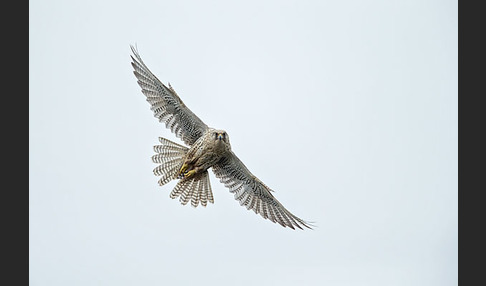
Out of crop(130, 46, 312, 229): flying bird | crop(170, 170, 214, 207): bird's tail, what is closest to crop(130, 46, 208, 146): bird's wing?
crop(130, 46, 312, 229): flying bird

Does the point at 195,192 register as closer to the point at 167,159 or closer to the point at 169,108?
the point at 167,159

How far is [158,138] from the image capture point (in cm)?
1648

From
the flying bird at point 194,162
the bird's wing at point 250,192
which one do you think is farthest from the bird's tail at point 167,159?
the bird's wing at point 250,192

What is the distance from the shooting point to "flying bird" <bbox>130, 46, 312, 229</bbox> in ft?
52.2

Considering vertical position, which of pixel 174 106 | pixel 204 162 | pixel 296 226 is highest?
pixel 174 106

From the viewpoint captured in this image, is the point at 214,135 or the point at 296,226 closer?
the point at 214,135

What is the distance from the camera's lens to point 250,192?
54.8ft

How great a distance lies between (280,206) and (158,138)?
282cm

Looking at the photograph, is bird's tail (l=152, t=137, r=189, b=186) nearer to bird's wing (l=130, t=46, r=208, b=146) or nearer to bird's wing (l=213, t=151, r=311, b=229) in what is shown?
bird's wing (l=130, t=46, r=208, b=146)

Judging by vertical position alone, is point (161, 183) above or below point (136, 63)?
below

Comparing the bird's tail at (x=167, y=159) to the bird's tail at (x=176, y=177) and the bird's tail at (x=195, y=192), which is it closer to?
the bird's tail at (x=176, y=177)

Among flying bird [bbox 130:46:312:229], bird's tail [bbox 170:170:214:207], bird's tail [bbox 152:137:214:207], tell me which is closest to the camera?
flying bird [bbox 130:46:312:229]

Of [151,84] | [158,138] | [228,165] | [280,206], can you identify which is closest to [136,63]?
[151,84]

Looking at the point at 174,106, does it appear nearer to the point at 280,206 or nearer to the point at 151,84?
the point at 151,84
